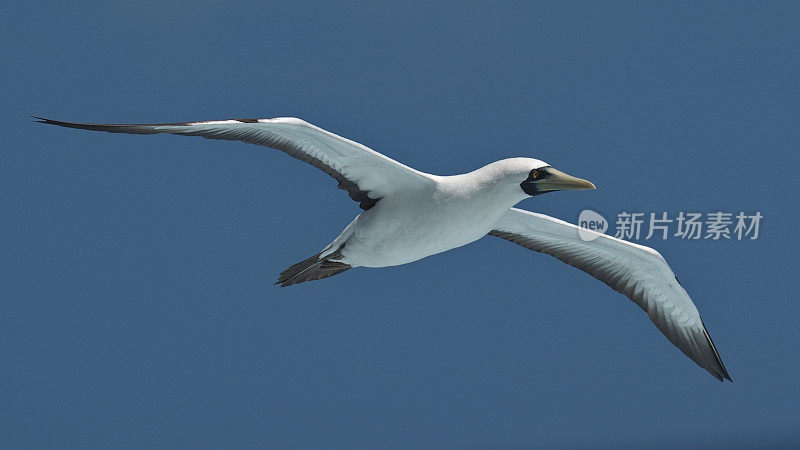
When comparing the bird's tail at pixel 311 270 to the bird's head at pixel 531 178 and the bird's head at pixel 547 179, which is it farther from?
the bird's head at pixel 547 179

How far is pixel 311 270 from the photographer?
34.8 feet

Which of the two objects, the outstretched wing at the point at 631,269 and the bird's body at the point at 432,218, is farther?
the outstretched wing at the point at 631,269

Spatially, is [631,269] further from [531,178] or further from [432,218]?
[432,218]

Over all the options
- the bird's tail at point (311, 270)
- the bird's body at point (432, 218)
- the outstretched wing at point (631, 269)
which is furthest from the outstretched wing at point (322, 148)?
the outstretched wing at point (631, 269)

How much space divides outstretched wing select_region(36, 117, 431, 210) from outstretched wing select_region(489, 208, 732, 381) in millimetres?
1897

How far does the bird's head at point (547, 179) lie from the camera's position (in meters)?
8.79

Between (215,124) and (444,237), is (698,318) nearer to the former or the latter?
(444,237)

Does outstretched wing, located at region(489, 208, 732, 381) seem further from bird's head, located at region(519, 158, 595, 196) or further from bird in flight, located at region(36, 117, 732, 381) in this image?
bird's head, located at region(519, 158, 595, 196)

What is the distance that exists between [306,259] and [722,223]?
20.0ft

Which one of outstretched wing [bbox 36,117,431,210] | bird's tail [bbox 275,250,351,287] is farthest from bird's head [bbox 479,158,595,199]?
bird's tail [bbox 275,250,351,287]

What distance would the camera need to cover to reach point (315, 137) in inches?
360

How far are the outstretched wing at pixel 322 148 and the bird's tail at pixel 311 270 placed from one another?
2.81 ft

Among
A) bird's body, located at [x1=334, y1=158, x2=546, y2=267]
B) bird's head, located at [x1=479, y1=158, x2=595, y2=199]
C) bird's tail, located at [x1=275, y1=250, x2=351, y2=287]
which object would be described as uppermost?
bird's head, located at [x1=479, y1=158, x2=595, y2=199]

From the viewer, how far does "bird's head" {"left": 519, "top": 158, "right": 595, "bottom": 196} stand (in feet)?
28.8
